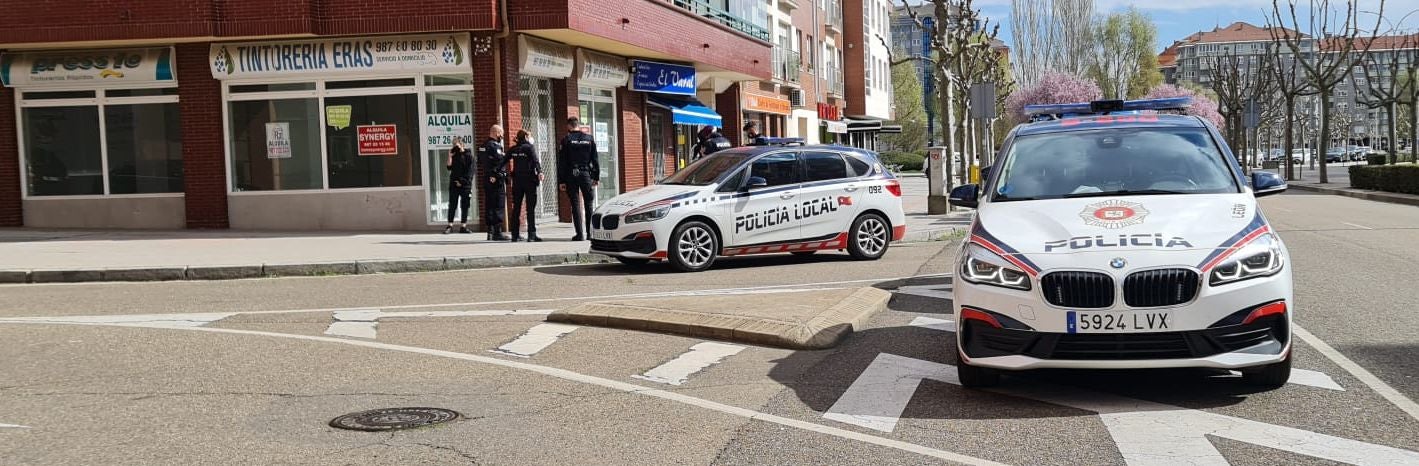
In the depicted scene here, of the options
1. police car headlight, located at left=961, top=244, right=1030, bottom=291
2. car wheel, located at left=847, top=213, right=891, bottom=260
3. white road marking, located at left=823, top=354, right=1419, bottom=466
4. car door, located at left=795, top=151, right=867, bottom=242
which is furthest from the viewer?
car wheel, located at left=847, top=213, right=891, bottom=260

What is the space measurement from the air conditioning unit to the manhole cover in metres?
40.1

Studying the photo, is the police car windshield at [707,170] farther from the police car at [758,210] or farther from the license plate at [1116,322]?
the license plate at [1116,322]

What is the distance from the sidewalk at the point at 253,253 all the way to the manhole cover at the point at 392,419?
9012mm

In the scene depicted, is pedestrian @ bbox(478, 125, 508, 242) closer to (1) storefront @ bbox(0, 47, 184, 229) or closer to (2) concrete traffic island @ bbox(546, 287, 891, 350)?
(1) storefront @ bbox(0, 47, 184, 229)

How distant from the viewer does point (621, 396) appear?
7090 mm

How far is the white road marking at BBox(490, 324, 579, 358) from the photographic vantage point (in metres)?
8.78

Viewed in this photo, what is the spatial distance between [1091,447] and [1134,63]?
8059 cm

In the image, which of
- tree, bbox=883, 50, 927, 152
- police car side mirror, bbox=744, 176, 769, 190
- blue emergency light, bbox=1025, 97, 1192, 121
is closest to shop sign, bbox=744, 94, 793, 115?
police car side mirror, bbox=744, 176, 769, 190

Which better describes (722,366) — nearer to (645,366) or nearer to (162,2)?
(645,366)

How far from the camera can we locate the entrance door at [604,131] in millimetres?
25656

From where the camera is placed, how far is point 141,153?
22328 millimetres

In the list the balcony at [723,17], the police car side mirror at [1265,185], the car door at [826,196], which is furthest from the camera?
the balcony at [723,17]

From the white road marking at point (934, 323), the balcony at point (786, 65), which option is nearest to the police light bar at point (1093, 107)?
the white road marking at point (934, 323)

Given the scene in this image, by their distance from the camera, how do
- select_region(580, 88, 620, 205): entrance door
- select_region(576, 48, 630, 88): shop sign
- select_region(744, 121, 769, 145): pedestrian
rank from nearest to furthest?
select_region(744, 121, 769, 145): pedestrian, select_region(576, 48, 630, 88): shop sign, select_region(580, 88, 620, 205): entrance door
